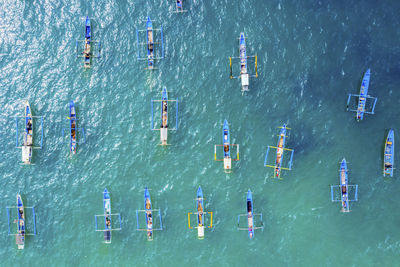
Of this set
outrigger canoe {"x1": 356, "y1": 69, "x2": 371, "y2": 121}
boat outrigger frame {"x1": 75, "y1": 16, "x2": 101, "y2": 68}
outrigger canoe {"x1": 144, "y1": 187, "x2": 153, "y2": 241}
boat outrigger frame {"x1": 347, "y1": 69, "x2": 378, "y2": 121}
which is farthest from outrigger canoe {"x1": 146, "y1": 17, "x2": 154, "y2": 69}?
outrigger canoe {"x1": 356, "y1": 69, "x2": 371, "y2": 121}

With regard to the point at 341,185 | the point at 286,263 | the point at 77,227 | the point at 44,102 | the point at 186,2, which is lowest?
the point at 286,263

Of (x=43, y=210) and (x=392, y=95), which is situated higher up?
(x=392, y=95)

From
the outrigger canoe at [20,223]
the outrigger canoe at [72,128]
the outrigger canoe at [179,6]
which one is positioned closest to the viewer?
the outrigger canoe at [20,223]

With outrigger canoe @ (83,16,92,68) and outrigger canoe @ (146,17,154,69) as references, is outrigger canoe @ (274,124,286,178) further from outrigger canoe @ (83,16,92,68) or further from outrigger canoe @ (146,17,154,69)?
outrigger canoe @ (83,16,92,68)

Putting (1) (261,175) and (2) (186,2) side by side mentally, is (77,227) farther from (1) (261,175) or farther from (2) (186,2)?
(2) (186,2)

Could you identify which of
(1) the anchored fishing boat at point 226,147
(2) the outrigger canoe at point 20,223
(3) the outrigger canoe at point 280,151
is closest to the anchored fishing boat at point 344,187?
(3) the outrigger canoe at point 280,151

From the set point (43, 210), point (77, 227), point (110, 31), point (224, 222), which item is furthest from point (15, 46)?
point (224, 222)

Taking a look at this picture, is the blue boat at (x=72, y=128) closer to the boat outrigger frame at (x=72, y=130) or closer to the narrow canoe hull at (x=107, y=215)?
the boat outrigger frame at (x=72, y=130)
